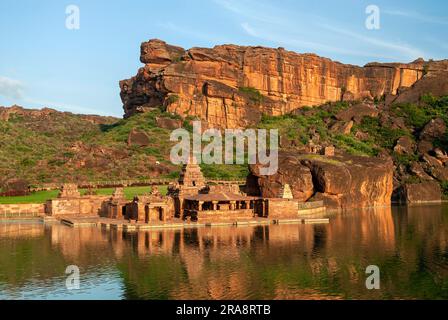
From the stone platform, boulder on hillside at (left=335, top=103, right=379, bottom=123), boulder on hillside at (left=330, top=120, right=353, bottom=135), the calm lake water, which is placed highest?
boulder on hillside at (left=335, top=103, right=379, bottom=123)

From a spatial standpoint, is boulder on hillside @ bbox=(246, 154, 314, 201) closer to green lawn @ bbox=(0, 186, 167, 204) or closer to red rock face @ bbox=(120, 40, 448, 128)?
green lawn @ bbox=(0, 186, 167, 204)

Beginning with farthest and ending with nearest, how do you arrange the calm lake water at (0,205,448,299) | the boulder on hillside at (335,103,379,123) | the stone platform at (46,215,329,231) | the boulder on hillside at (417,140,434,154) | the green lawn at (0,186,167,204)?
1. the boulder on hillside at (335,103,379,123)
2. the boulder on hillside at (417,140,434,154)
3. the green lawn at (0,186,167,204)
4. the stone platform at (46,215,329,231)
5. the calm lake water at (0,205,448,299)

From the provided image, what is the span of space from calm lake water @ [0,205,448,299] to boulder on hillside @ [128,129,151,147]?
4372 cm

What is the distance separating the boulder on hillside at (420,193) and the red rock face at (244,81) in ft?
125

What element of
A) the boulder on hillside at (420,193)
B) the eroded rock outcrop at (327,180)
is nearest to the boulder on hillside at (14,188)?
the eroded rock outcrop at (327,180)

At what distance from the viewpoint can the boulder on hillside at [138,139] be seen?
8662 cm

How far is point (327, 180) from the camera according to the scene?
2285 inches

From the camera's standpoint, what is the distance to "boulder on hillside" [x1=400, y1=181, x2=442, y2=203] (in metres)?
70.9

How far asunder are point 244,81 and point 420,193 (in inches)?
1822

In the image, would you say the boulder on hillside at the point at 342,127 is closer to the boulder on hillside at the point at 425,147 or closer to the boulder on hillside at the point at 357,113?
the boulder on hillside at the point at 357,113

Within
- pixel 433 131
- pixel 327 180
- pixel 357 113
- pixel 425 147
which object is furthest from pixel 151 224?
pixel 357 113

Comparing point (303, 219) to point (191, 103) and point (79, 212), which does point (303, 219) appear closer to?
point (79, 212)

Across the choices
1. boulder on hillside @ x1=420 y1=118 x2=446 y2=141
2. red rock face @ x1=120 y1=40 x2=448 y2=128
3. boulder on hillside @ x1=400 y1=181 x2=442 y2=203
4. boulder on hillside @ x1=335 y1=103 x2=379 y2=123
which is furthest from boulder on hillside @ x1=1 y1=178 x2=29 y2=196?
boulder on hillside @ x1=335 y1=103 x2=379 y2=123

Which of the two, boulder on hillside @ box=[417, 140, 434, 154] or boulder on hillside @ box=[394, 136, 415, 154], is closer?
boulder on hillside @ box=[417, 140, 434, 154]
